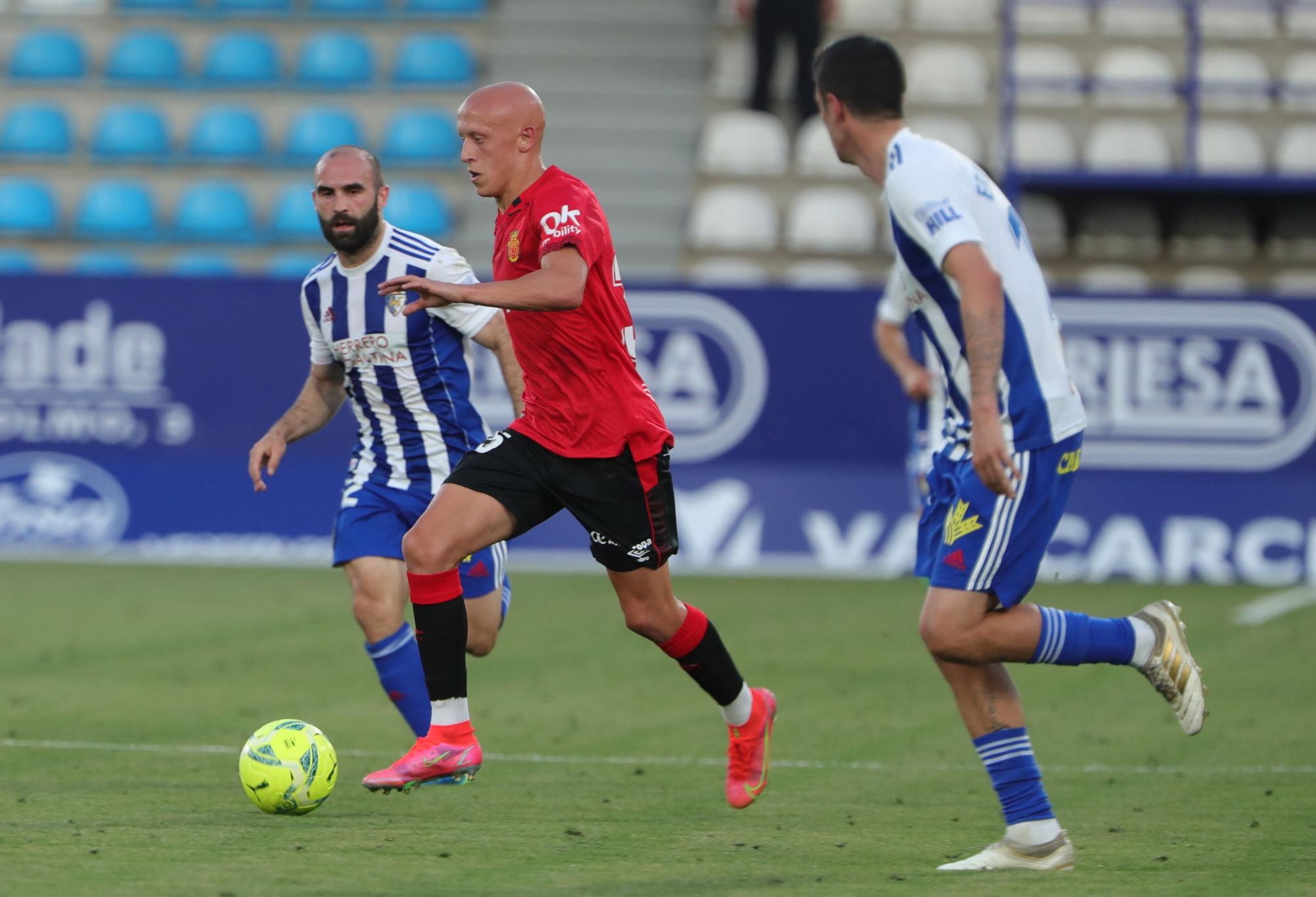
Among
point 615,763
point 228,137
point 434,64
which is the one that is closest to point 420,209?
point 434,64

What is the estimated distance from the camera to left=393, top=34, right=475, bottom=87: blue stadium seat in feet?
63.2

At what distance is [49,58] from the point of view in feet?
64.8

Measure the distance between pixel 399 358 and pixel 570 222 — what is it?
1225 millimetres

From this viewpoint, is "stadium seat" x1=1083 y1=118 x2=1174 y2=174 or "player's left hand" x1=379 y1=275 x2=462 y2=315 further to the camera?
"stadium seat" x1=1083 y1=118 x2=1174 y2=174

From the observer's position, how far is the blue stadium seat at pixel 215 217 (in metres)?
18.1

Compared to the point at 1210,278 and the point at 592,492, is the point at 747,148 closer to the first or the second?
the point at 1210,278

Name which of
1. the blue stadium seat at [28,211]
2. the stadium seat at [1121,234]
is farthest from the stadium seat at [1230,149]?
the blue stadium seat at [28,211]

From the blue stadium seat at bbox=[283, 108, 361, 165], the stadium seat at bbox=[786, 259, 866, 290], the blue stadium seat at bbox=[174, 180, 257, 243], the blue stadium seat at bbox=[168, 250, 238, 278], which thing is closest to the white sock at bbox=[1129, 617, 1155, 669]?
the stadium seat at bbox=[786, 259, 866, 290]

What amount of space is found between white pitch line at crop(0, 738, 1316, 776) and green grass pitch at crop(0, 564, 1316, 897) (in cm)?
2

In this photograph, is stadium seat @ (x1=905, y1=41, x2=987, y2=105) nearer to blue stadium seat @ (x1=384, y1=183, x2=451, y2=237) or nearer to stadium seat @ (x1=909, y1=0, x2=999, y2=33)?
stadium seat @ (x1=909, y1=0, x2=999, y2=33)

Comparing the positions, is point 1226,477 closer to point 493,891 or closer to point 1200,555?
point 1200,555

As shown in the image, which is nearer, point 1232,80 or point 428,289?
point 428,289

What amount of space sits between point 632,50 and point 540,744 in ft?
44.1

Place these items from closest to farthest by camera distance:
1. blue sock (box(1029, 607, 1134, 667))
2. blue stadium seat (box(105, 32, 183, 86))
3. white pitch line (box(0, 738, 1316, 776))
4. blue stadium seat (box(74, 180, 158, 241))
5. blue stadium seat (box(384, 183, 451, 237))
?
blue sock (box(1029, 607, 1134, 667)), white pitch line (box(0, 738, 1316, 776)), blue stadium seat (box(384, 183, 451, 237)), blue stadium seat (box(74, 180, 158, 241)), blue stadium seat (box(105, 32, 183, 86))
